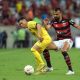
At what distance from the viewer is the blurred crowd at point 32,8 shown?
35.8 metres

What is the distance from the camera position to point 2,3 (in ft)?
119

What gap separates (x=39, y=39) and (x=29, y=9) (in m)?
20.1

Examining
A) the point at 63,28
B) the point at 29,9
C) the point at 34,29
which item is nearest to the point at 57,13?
the point at 63,28

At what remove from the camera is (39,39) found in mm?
15953

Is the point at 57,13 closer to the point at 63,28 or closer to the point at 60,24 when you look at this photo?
the point at 60,24

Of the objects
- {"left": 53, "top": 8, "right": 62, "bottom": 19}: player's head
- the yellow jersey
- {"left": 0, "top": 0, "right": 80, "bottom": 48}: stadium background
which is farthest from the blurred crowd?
{"left": 53, "top": 8, "right": 62, "bottom": 19}: player's head

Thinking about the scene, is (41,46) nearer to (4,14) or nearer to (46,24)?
(46,24)

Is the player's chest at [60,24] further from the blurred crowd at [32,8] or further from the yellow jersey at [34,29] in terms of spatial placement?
the blurred crowd at [32,8]

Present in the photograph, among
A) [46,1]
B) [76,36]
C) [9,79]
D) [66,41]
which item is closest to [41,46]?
[66,41]

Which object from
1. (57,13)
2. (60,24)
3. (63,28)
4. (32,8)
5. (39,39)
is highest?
(57,13)

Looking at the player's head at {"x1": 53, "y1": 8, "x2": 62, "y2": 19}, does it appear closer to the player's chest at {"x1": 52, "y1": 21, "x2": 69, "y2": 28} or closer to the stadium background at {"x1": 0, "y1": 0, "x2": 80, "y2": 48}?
the player's chest at {"x1": 52, "y1": 21, "x2": 69, "y2": 28}

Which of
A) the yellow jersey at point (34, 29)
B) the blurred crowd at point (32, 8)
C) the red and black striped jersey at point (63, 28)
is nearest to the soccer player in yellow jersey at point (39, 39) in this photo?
the yellow jersey at point (34, 29)

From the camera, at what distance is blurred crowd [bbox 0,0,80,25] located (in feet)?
117

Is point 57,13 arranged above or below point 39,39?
above
